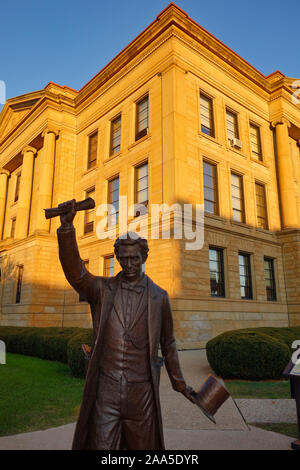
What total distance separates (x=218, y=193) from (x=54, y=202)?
441 inches

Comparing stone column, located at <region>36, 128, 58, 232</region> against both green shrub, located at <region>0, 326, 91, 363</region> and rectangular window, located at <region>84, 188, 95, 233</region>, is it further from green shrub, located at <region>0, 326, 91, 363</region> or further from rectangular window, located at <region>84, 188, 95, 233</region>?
green shrub, located at <region>0, 326, 91, 363</region>

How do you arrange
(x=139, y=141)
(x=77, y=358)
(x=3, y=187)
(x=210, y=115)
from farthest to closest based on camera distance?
(x=3, y=187)
(x=210, y=115)
(x=139, y=141)
(x=77, y=358)

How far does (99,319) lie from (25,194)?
2409 cm

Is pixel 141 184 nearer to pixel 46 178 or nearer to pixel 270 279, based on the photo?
pixel 46 178

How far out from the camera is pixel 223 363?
26.7 feet

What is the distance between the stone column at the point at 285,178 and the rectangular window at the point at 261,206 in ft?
4.22

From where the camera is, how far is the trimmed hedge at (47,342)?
30.2 feet

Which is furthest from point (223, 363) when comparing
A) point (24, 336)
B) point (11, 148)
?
point (11, 148)

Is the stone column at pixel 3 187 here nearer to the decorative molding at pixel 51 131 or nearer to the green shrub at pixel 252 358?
the decorative molding at pixel 51 131

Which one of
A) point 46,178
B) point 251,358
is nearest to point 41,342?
point 251,358

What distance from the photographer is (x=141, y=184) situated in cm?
1820

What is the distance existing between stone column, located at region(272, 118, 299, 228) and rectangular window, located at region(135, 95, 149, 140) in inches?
367

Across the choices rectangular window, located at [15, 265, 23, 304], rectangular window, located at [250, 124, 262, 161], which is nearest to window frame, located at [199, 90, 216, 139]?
rectangular window, located at [250, 124, 262, 161]

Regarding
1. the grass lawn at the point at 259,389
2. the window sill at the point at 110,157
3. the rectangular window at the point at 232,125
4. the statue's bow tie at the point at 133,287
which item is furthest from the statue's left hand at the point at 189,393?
the rectangular window at the point at 232,125
